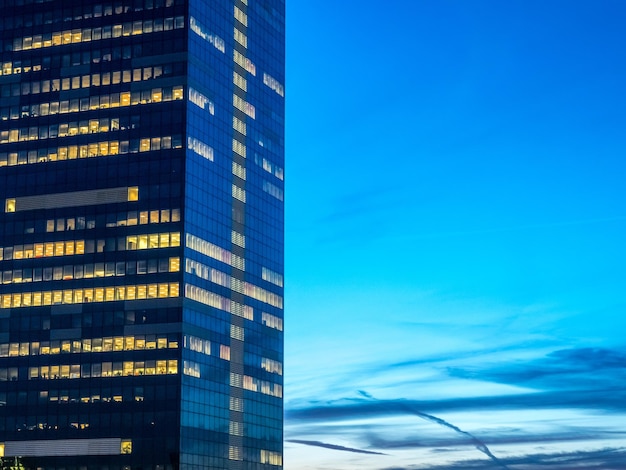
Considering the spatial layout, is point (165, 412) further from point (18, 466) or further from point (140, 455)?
point (18, 466)

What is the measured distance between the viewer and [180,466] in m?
196

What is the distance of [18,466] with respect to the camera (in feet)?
654

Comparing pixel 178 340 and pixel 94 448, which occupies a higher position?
pixel 178 340

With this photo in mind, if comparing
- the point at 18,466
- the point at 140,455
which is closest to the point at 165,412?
the point at 140,455

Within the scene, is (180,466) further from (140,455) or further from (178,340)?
(178,340)

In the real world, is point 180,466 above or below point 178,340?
below

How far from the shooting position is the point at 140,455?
198 metres

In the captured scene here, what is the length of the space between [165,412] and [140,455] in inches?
315

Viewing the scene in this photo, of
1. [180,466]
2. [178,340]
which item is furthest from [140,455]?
[178,340]

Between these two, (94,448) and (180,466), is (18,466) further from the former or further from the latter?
(180,466)

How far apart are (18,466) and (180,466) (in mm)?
27087

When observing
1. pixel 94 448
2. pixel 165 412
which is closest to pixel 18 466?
pixel 94 448

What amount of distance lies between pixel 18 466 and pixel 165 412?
84.8 ft

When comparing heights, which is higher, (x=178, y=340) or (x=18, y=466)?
(x=178, y=340)
